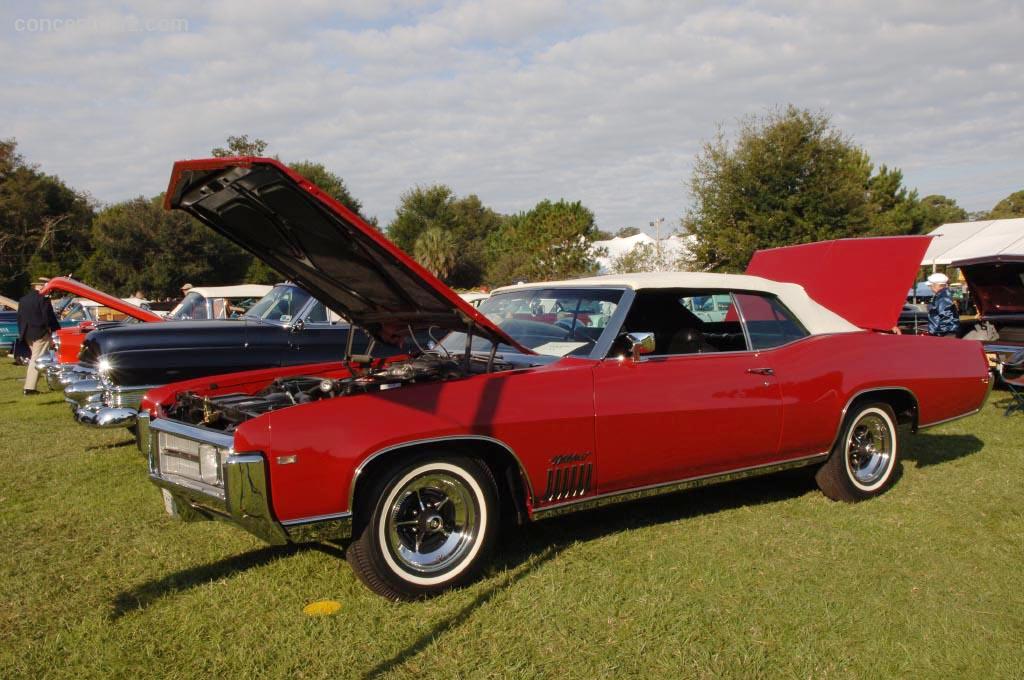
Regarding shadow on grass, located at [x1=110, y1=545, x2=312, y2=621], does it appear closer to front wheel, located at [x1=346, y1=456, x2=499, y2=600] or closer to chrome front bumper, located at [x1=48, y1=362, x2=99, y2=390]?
front wheel, located at [x1=346, y1=456, x2=499, y2=600]

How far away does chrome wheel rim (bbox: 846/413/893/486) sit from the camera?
208 inches

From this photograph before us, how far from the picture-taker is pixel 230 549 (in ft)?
14.3

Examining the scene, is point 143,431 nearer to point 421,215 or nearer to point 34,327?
point 34,327

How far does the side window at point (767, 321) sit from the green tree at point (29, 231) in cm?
4016

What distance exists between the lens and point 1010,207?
67438 millimetres

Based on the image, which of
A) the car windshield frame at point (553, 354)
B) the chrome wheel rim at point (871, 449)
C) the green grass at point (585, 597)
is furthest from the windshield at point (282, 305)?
the chrome wheel rim at point (871, 449)

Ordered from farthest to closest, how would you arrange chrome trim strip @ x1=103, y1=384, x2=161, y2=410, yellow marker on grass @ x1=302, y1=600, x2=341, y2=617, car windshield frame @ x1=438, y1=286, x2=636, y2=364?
chrome trim strip @ x1=103, y1=384, x2=161, y2=410 < car windshield frame @ x1=438, y1=286, x2=636, y2=364 < yellow marker on grass @ x1=302, y1=600, x2=341, y2=617

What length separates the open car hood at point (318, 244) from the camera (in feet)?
10.9

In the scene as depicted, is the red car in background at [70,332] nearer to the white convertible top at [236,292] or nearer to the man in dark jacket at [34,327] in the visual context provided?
the man in dark jacket at [34,327]

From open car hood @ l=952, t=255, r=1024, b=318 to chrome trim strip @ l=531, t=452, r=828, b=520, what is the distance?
6.18 meters

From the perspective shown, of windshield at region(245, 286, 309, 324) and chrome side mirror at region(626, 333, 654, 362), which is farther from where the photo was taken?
windshield at region(245, 286, 309, 324)

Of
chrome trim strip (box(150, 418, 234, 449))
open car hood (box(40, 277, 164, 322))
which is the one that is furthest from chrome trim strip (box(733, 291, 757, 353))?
open car hood (box(40, 277, 164, 322))

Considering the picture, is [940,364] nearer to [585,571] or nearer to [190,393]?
[585,571]

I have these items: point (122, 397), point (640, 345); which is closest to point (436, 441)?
point (640, 345)
